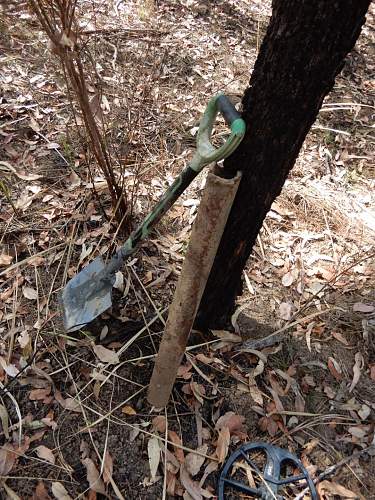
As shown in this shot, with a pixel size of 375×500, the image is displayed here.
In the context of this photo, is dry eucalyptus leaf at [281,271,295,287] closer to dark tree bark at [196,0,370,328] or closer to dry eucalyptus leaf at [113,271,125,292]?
dark tree bark at [196,0,370,328]

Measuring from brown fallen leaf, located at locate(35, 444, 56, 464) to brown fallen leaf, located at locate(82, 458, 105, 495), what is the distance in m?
0.11

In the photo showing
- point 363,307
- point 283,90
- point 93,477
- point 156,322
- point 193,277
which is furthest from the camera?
point 363,307

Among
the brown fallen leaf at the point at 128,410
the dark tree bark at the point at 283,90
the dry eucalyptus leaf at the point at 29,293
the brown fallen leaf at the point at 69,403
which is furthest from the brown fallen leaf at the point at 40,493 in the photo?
the dark tree bark at the point at 283,90

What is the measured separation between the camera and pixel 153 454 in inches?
65.6

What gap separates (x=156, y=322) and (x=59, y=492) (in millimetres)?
725

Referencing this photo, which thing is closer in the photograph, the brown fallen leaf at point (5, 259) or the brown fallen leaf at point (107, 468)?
the brown fallen leaf at point (107, 468)

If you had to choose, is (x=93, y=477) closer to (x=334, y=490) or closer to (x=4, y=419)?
(x=4, y=419)

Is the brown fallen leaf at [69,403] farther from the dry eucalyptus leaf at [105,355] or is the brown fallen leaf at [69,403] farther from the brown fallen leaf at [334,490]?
the brown fallen leaf at [334,490]

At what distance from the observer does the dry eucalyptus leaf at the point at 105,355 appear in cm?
184

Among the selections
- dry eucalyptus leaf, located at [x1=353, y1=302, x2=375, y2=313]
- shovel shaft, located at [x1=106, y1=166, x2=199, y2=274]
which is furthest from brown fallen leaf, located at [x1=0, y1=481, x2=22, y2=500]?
dry eucalyptus leaf, located at [x1=353, y1=302, x2=375, y2=313]

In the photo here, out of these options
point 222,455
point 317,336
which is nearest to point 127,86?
point 317,336

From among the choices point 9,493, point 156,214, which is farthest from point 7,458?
point 156,214

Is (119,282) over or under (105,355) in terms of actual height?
over

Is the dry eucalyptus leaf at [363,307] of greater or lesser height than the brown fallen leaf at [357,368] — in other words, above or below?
above
